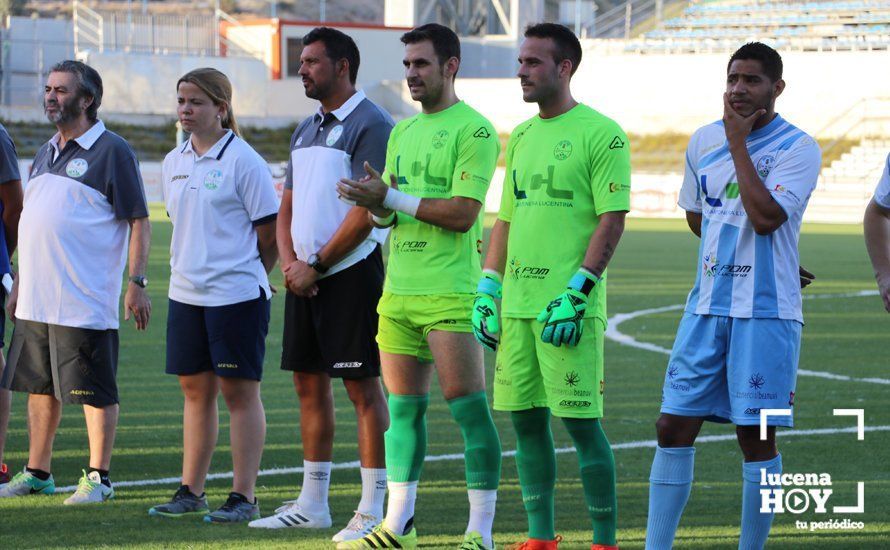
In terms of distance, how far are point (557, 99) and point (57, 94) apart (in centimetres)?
266

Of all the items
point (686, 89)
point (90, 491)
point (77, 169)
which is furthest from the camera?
point (686, 89)

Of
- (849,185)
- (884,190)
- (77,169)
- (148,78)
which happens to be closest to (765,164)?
(884,190)

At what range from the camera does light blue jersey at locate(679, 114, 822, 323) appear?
16.4ft

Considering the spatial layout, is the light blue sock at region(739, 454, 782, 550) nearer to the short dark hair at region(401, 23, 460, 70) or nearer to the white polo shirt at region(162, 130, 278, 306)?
the short dark hair at region(401, 23, 460, 70)

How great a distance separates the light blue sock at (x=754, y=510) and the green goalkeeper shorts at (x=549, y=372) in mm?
607

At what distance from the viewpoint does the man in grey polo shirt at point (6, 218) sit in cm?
710

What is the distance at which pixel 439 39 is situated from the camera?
5.69 m

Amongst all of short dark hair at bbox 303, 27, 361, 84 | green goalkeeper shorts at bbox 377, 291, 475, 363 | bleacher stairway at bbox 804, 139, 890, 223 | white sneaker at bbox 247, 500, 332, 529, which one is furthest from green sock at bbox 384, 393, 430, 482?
bleacher stairway at bbox 804, 139, 890, 223

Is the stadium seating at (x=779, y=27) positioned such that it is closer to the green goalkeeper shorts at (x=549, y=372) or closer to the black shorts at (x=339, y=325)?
the black shorts at (x=339, y=325)

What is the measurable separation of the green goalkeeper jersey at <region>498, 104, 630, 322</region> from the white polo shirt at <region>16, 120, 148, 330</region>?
7.40 ft

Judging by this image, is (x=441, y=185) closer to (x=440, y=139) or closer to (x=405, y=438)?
(x=440, y=139)

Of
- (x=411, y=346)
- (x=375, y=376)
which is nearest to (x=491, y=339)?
(x=411, y=346)

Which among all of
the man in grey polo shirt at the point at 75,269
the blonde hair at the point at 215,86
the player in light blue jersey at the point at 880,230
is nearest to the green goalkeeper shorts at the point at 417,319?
the blonde hair at the point at 215,86

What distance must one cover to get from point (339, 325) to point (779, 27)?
1866 inches
